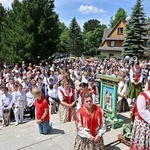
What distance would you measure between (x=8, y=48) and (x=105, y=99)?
16.2 metres

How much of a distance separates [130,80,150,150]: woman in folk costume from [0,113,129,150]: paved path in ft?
2.66

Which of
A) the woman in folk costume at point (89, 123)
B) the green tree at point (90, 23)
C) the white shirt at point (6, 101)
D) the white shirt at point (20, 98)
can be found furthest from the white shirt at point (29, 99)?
the green tree at point (90, 23)

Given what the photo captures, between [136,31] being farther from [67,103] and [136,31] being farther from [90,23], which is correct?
[90,23]

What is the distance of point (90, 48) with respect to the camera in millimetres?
52312

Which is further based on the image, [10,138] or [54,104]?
[54,104]

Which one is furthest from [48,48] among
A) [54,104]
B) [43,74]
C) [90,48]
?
[90,48]

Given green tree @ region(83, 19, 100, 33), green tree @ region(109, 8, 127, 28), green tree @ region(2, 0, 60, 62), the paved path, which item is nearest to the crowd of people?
the paved path

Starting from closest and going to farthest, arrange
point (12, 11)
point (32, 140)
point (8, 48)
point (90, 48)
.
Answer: point (32, 140)
point (8, 48)
point (12, 11)
point (90, 48)

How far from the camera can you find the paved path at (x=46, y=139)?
15.5 feet

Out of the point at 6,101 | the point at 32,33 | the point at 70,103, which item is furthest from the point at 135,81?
the point at 32,33

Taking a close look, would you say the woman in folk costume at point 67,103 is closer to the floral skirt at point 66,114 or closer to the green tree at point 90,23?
the floral skirt at point 66,114

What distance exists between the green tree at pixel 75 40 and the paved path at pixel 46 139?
4249 centimetres

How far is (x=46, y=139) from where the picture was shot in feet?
16.7

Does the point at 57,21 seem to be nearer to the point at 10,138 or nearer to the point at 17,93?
the point at 17,93
